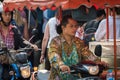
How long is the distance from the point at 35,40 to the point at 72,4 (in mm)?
5032

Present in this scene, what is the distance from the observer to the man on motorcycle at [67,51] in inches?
260

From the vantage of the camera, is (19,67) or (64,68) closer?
(64,68)

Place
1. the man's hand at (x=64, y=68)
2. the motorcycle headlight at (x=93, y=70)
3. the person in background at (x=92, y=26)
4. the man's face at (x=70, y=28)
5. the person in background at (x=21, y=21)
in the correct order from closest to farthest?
the man's hand at (x=64, y=68) → the motorcycle headlight at (x=93, y=70) → the man's face at (x=70, y=28) → the person in background at (x=92, y=26) → the person in background at (x=21, y=21)

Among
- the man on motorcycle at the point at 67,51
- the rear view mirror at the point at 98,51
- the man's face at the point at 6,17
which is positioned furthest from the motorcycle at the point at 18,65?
the rear view mirror at the point at 98,51

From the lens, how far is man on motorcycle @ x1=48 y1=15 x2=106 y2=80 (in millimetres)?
6607

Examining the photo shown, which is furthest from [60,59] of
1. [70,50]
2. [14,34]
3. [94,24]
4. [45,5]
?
[94,24]

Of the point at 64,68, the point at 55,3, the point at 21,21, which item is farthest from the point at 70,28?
the point at 21,21

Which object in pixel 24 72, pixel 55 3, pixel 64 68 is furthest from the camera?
pixel 24 72

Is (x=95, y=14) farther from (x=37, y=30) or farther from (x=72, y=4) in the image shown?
(x=72, y=4)

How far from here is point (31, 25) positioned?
1212 cm

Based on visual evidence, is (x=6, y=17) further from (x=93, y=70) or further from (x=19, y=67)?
(x=93, y=70)

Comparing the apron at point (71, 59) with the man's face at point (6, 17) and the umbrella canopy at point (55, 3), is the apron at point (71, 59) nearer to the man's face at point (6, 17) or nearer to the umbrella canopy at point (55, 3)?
the umbrella canopy at point (55, 3)

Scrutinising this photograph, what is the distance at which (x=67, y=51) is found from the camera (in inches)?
265

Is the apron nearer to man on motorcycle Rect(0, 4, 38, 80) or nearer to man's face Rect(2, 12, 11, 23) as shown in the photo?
man on motorcycle Rect(0, 4, 38, 80)
